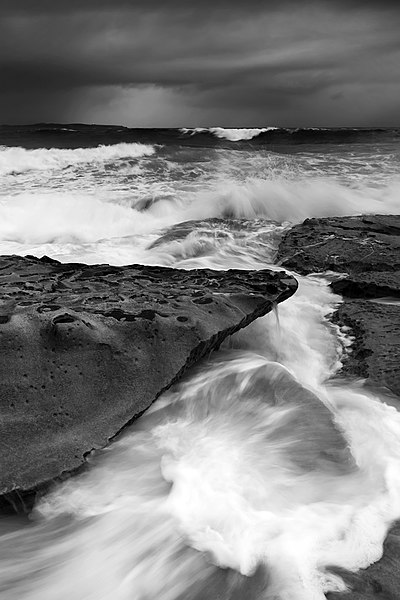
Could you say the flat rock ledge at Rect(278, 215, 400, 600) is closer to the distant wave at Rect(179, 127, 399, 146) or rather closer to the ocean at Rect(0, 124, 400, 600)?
the ocean at Rect(0, 124, 400, 600)

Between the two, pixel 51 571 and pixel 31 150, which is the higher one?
pixel 31 150

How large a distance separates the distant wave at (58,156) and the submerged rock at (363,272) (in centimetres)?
1076

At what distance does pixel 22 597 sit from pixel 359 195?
853 cm

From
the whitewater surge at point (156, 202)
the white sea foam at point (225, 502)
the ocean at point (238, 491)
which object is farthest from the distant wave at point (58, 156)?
the white sea foam at point (225, 502)

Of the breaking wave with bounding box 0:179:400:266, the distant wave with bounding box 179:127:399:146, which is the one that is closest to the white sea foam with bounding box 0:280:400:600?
the breaking wave with bounding box 0:179:400:266

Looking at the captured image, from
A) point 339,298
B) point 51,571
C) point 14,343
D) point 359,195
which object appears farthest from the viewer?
point 359,195

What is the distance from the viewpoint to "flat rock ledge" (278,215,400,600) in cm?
173

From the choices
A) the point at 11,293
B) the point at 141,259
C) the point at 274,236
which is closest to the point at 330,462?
the point at 11,293

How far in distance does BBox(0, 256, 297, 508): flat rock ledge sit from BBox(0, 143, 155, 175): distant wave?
40.8 ft

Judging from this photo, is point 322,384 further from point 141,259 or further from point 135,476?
point 141,259

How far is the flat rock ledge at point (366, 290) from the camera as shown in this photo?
1.73 metres

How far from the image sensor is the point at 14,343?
2457mm

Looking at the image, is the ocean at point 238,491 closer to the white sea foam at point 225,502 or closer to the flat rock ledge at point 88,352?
the white sea foam at point 225,502

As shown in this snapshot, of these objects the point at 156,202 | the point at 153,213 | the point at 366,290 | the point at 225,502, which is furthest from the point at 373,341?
the point at 156,202
